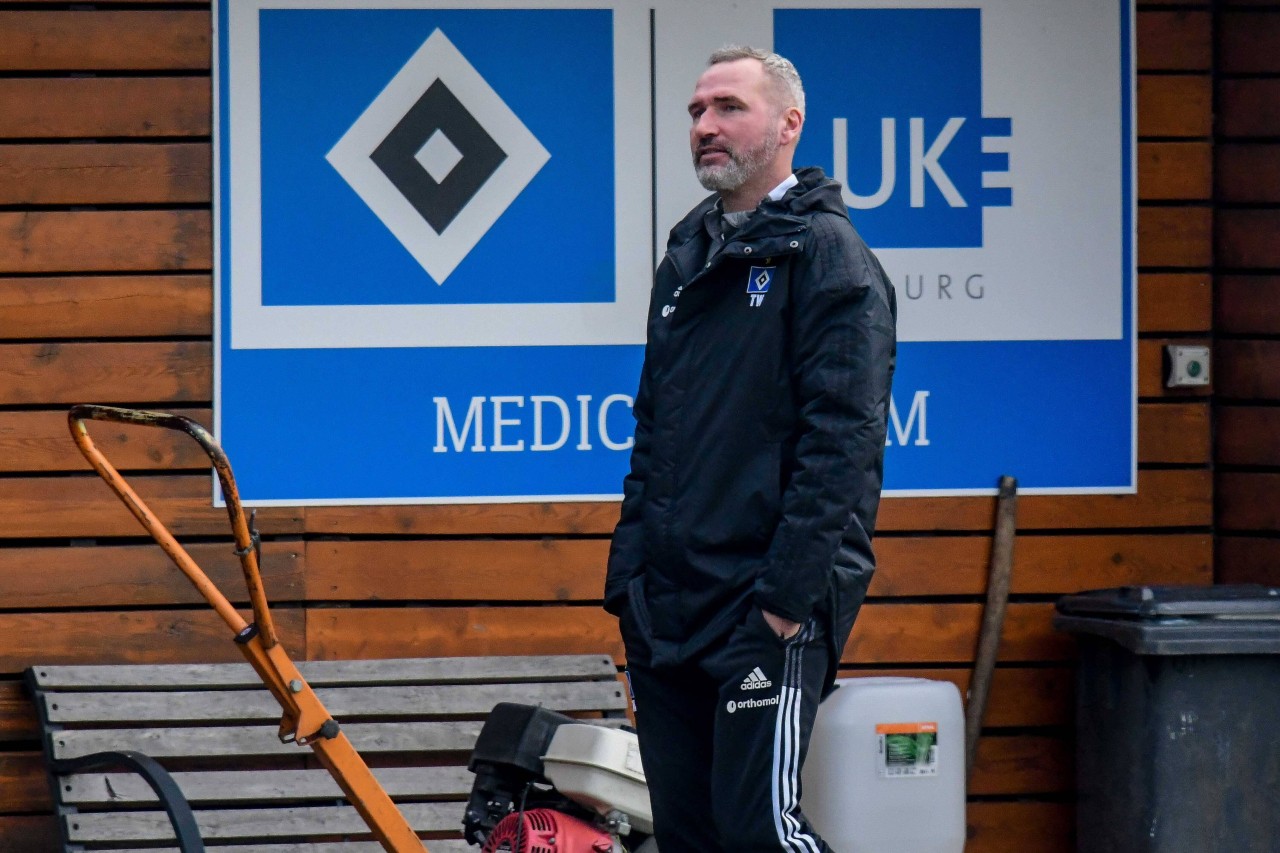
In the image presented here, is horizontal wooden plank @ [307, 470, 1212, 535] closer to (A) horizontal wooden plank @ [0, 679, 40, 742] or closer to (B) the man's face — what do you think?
(A) horizontal wooden plank @ [0, 679, 40, 742]

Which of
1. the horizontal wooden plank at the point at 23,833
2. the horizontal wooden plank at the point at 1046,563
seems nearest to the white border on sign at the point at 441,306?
the horizontal wooden plank at the point at 1046,563

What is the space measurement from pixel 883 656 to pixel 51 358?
8.36 ft

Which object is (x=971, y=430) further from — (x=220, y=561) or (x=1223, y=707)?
(x=220, y=561)

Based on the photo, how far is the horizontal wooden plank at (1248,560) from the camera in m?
4.50

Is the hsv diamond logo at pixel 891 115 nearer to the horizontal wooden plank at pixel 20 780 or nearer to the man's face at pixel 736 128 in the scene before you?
A: the man's face at pixel 736 128

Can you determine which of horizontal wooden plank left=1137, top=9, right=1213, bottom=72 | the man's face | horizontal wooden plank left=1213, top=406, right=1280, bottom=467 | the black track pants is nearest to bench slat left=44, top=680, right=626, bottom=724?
the black track pants

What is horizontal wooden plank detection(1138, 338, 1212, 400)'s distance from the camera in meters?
4.59

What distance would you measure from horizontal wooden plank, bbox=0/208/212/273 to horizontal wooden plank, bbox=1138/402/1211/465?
9.12ft

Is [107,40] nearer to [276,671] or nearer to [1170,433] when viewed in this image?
[276,671]

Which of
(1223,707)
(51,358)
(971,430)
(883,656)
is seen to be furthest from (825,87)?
(51,358)

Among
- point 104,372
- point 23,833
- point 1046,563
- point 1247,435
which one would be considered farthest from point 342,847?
point 1247,435

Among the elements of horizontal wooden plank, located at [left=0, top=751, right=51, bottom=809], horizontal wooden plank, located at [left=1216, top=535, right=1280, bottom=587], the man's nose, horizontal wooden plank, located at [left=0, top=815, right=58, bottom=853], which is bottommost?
horizontal wooden plank, located at [left=0, top=815, right=58, bottom=853]

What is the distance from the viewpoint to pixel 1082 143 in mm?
4586

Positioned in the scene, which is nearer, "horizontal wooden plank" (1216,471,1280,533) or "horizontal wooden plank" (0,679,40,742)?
"horizontal wooden plank" (0,679,40,742)
